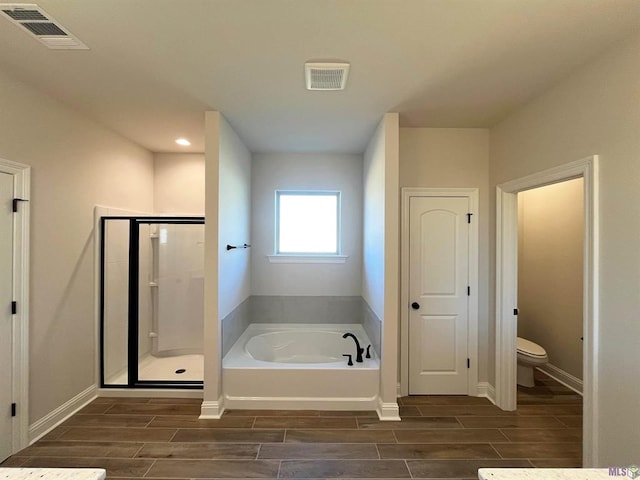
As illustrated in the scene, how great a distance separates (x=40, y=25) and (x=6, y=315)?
6.03 feet

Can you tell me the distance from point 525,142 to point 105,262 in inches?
157

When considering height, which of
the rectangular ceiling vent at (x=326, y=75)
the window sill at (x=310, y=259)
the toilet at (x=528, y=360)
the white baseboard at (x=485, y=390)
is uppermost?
the rectangular ceiling vent at (x=326, y=75)

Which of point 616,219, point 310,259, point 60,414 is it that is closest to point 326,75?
point 616,219

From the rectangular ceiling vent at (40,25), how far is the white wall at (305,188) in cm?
218

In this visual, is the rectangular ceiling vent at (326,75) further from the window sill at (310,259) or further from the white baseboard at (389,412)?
the white baseboard at (389,412)

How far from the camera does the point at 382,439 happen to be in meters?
2.28

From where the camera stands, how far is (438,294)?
298 cm

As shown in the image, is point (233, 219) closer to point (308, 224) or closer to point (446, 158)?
point (308, 224)

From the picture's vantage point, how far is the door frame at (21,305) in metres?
2.10

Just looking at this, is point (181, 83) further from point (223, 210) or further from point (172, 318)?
point (172, 318)

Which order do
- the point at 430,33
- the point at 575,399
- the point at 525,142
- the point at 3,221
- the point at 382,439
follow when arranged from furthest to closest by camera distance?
1. the point at 575,399
2. the point at 525,142
3. the point at 382,439
4. the point at 3,221
5. the point at 430,33

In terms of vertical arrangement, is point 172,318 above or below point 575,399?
above

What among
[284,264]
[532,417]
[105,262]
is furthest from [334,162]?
[532,417]

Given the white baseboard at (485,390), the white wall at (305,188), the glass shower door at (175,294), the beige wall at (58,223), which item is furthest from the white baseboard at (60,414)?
the white baseboard at (485,390)
